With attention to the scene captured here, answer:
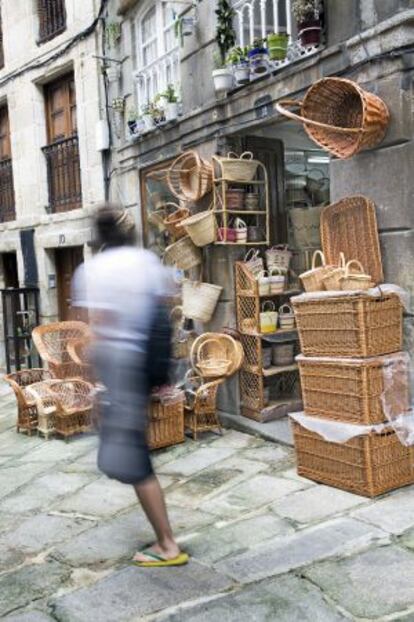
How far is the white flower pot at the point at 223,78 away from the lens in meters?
6.12

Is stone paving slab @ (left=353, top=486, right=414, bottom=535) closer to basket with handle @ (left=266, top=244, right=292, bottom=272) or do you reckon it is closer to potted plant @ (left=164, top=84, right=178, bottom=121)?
basket with handle @ (left=266, top=244, right=292, bottom=272)

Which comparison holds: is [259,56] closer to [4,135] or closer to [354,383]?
[354,383]

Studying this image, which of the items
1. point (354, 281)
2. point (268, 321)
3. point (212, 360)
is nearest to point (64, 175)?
point (212, 360)

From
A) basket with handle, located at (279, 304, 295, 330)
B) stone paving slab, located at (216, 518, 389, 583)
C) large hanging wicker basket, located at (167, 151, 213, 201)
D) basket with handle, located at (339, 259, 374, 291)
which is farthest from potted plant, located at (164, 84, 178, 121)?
stone paving slab, located at (216, 518, 389, 583)

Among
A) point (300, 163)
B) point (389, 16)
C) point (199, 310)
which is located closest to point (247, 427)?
point (199, 310)

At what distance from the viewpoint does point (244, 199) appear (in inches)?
250

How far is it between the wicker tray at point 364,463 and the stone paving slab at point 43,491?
6.21ft

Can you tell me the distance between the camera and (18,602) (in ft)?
10.6

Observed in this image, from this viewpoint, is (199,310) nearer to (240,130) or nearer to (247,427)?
(247,427)

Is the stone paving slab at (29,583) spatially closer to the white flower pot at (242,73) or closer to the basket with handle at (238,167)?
the basket with handle at (238,167)

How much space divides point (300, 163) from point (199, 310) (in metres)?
2.32

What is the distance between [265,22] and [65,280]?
18.2 feet

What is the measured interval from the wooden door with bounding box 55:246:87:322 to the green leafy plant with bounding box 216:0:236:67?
15.4 feet

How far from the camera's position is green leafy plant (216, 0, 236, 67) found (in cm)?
616
